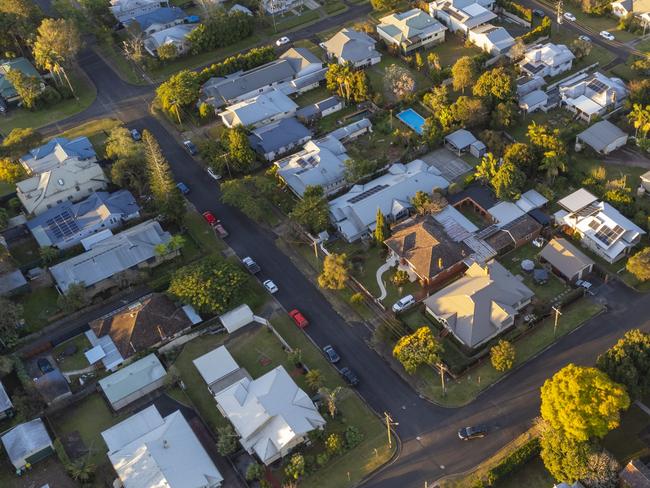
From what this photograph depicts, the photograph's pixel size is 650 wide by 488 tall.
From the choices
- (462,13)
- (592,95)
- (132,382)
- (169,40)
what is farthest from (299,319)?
(462,13)

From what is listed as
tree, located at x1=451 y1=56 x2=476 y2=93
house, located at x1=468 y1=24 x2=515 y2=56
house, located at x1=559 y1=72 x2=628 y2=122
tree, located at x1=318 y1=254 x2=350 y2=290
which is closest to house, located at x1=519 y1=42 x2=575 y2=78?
house, located at x1=468 y1=24 x2=515 y2=56

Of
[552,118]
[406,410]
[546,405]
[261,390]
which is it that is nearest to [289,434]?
[261,390]

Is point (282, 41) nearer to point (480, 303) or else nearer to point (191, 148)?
point (191, 148)

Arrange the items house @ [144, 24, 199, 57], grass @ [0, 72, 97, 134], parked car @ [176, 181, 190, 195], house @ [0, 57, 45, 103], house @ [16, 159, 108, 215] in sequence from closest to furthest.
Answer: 1. house @ [16, 159, 108, 215]
2. parked car @ [176, 181, 190, 195]
3. grass @ [0, 72, 97, 134]
4. house @ [0, 57, 45, 103]
5. house @ [144, 24, 199, 57]

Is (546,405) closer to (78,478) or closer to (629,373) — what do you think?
(629,373)

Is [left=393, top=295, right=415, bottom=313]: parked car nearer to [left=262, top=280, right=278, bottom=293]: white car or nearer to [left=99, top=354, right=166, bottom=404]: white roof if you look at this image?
[left=262, top=280, right=278, bottom=293]: white car

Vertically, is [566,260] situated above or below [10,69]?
below

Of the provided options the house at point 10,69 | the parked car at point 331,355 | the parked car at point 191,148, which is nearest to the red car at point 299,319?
the parked car at point 331,355
